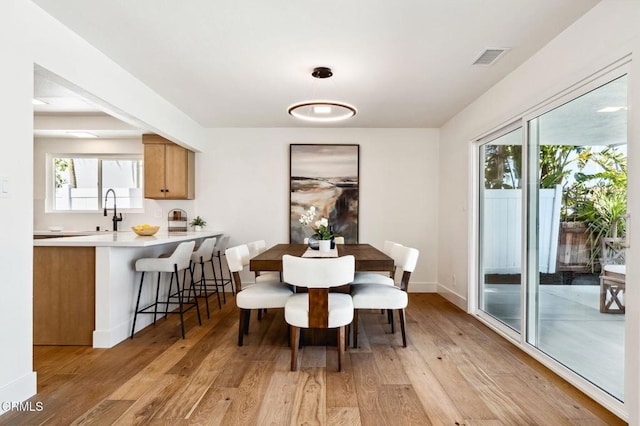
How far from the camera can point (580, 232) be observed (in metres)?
2.42

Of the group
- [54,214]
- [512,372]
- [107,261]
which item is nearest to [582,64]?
[512,372]

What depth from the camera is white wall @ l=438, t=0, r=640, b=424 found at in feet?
6.18

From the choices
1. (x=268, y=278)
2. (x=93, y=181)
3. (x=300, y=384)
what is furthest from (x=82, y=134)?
(x=300, y=384)

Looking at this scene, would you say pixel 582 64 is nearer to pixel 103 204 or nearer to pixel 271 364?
pixel 271 364

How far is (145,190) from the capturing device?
4.95 m

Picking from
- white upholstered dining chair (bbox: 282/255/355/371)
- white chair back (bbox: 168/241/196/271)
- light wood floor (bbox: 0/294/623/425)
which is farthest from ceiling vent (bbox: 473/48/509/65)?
white chair back (bbox: 168/241/196/271)

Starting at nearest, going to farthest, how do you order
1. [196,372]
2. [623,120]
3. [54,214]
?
[623,120], [196,372], [54,214]

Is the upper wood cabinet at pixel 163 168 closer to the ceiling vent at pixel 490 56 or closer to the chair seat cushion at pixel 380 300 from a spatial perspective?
the chair seat cushion at pixel 380 300

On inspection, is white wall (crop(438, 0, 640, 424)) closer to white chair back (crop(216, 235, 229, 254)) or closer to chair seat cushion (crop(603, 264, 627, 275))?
chair seat cushion (crop(603, 264, 627, 275))

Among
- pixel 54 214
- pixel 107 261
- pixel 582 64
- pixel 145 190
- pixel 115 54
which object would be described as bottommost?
pixel 107 261

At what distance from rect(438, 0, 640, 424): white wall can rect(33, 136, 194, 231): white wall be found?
416 cm

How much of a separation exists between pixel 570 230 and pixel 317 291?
1917 millimetres

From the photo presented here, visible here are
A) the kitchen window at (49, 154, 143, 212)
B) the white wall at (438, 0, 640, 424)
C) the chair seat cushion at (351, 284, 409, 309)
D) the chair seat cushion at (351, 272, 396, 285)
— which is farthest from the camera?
the kitchen window at (49, 154, 143, 212)

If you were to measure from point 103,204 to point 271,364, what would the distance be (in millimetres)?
4348
